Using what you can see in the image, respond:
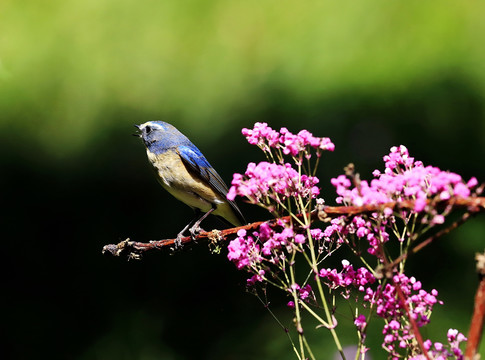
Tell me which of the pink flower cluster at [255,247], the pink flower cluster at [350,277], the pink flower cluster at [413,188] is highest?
the pink flower cluster at [413,188]

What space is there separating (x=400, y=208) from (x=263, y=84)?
13.1 ft

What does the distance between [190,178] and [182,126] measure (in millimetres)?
1785

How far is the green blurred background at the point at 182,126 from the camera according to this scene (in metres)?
3.48

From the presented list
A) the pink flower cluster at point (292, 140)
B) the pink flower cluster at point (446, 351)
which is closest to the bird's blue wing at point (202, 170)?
the pink flower cluster at point (292, 140)

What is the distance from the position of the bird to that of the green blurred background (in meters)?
0.72

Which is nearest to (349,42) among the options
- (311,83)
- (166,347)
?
(311,83)

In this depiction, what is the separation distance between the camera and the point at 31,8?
6340mm

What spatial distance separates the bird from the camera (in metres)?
2.90

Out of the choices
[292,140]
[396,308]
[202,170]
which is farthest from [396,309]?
[202,170]

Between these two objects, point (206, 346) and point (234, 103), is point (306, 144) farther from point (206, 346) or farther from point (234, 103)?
point (234, 103)

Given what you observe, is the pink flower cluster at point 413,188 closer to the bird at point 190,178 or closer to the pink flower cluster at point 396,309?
the pink flower cluster at point 396,309

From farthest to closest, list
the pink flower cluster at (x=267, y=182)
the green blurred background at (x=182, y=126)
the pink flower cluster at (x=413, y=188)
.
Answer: the green blurred background at (x=182, y=126)
the pink flower cluster at (x=267, y=182)
the pink flower cluster at (x=413, y=188)

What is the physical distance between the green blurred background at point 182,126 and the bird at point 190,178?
718mm

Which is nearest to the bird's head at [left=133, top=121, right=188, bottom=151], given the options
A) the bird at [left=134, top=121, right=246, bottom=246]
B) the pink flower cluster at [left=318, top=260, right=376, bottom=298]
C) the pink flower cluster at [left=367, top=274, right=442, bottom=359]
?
the bird at [left=134, top=121, right=246, bottom=246]
